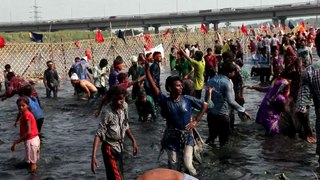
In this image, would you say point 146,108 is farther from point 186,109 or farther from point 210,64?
point 186,109

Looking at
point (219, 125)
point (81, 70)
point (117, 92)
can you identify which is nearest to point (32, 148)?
point (117, 92)

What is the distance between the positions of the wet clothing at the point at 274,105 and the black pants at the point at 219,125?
1.33 m

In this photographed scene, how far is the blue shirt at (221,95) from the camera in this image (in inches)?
315

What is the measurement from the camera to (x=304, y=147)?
30.5ft

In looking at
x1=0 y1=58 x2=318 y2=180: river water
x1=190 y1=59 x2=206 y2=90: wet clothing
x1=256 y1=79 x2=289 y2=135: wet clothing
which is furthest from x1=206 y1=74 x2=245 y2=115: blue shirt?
x1=190 y1=59 x2=206 y2=90: wet clothing

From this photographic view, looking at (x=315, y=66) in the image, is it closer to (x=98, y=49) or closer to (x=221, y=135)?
(x=221, y=135)

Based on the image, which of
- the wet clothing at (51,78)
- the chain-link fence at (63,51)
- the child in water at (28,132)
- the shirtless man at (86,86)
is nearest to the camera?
the child in water at (28,132)

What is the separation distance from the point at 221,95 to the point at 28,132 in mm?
3173

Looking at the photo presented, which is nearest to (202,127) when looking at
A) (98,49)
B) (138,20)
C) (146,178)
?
(146,178)

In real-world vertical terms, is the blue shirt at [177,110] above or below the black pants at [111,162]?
above

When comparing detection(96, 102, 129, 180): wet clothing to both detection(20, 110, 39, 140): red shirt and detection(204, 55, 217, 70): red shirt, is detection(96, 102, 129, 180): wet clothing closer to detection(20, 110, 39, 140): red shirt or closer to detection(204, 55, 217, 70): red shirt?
detection(20, 110, 39, 140): red shirt

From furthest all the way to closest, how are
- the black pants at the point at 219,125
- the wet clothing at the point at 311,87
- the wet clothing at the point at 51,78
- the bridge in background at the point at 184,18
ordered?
1. the bridge in background at the point at 184,18
2. the wet clothing at the point at 51,78
3. the black pants at the point at 219,125
4. the wet clothing at the point at 311,87

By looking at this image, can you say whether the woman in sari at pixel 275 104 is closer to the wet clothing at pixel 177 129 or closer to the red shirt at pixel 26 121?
the wet clothing at pixel 177 129

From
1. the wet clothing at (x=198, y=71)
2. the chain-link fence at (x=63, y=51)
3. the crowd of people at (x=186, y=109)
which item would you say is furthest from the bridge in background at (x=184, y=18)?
the crowd of people at (x=186, y=109)
